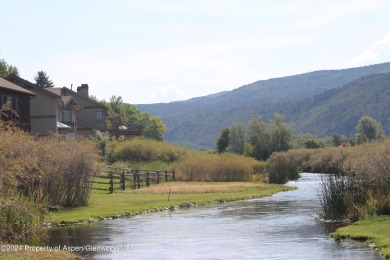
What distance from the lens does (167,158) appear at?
270 feet

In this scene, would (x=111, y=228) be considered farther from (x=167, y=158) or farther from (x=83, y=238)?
(x=167, y=158)

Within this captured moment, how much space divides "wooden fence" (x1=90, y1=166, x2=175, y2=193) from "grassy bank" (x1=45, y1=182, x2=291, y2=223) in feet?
4.65

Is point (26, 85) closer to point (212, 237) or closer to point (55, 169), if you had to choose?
point (55, 169)

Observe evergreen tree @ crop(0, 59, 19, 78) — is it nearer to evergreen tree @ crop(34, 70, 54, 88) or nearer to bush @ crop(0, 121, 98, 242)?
evergreen tree @ crop(34, 70, 54, 88)

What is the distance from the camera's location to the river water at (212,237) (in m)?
23.3

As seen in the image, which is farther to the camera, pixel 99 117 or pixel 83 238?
pixel 99 117

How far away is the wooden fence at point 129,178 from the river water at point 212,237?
15.1m

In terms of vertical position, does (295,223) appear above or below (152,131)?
below

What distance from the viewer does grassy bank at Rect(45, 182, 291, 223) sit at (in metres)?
36.4

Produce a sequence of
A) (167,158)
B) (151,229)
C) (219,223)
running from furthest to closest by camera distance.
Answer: (167,158), (219,223), (151,229)

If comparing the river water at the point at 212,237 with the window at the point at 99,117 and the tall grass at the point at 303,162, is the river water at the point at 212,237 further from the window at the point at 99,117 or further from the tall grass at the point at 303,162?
the window at the point at 99,117

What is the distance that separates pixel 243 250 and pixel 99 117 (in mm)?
77747

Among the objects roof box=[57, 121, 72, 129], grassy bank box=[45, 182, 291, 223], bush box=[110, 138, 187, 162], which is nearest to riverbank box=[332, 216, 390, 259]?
grassy bank box=[45, 182, 291, 223]

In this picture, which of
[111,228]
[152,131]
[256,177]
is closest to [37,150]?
[111,228]
